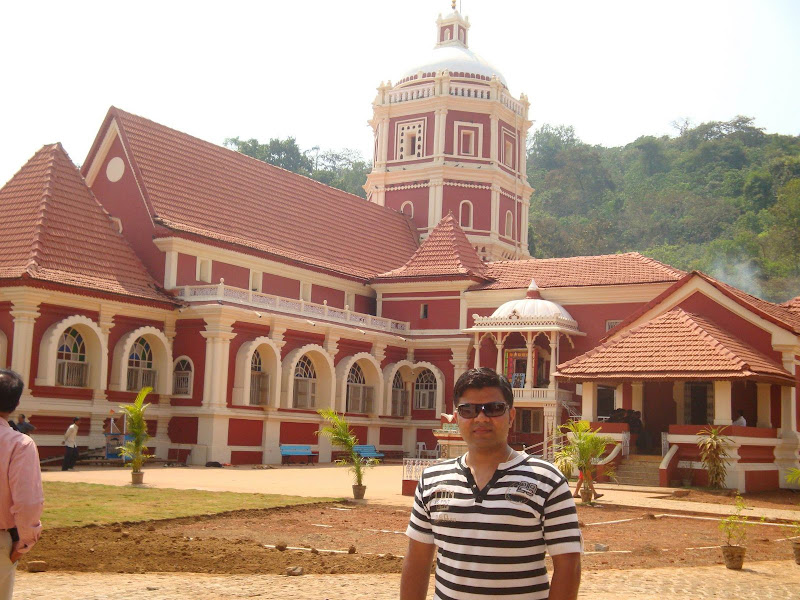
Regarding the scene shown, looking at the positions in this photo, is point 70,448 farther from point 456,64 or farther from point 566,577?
point 456,64

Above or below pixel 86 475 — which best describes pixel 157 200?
above

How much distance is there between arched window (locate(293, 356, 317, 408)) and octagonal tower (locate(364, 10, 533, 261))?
44.3ft

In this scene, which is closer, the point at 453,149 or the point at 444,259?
the point at 444,259

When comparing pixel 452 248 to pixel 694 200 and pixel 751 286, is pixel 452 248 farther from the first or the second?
pixel 694 200

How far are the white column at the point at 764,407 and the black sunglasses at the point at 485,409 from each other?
874 inches

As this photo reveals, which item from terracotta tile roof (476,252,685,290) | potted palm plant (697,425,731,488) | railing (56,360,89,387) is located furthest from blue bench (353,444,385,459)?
potted palm plant (697,425,731,488)

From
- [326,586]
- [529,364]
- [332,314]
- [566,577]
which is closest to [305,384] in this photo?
[332,314]

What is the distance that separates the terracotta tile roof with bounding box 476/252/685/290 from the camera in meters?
35.1

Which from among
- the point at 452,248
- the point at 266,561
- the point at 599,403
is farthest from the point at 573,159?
the point at 266,561

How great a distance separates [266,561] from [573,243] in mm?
77580

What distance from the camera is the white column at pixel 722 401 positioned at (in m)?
23.7

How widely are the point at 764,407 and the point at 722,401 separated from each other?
2.30 m

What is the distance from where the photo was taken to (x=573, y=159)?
333ft

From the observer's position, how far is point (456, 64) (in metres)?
47.3
